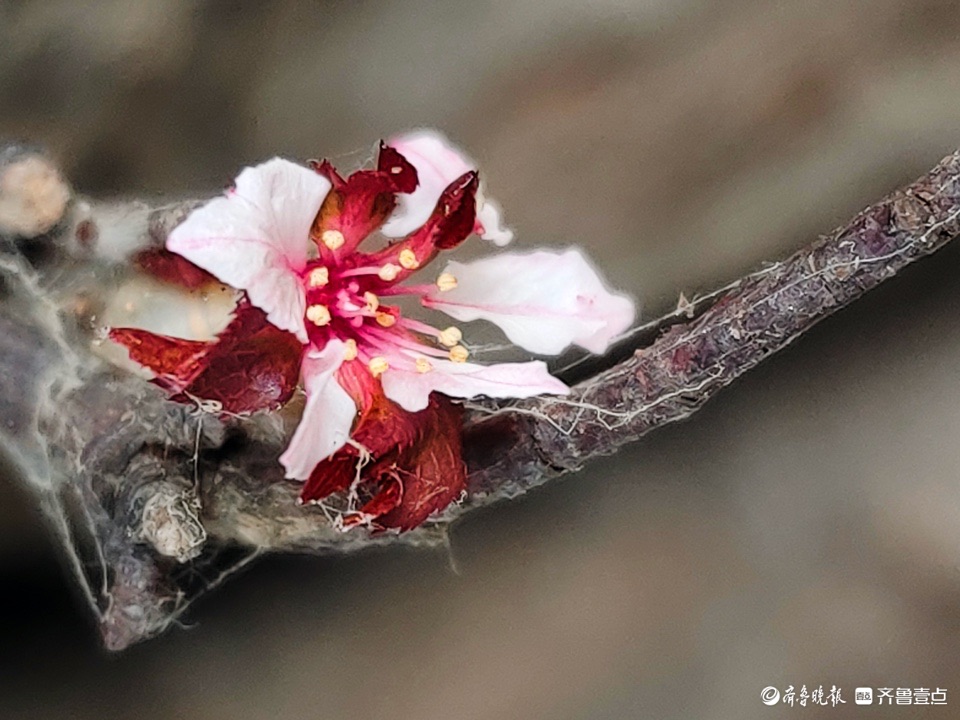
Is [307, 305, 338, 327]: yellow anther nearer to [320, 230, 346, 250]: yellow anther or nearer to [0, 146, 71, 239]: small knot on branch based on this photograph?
[320, 230, 346, 250]: yellow anther

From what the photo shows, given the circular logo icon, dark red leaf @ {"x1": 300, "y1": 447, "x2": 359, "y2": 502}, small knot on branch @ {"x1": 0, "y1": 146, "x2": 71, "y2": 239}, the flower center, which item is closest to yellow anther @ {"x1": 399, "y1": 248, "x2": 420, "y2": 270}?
the flower center

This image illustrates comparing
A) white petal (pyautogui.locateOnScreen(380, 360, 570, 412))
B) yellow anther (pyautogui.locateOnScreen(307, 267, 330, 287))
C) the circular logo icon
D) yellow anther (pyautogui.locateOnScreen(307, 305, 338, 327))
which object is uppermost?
yellow anther (pyautogui.locateOnScreen(307, 267, 330, 287))

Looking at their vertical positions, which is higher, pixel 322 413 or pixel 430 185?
pixel 430 185

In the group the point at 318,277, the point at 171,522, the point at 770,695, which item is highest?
the point at 318,277

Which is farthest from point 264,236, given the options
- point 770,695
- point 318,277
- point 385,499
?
point 770,695

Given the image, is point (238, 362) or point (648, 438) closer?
point (238, 362)

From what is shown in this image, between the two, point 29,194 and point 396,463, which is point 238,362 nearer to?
point 396,463

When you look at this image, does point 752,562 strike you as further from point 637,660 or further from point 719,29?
point 719,29
